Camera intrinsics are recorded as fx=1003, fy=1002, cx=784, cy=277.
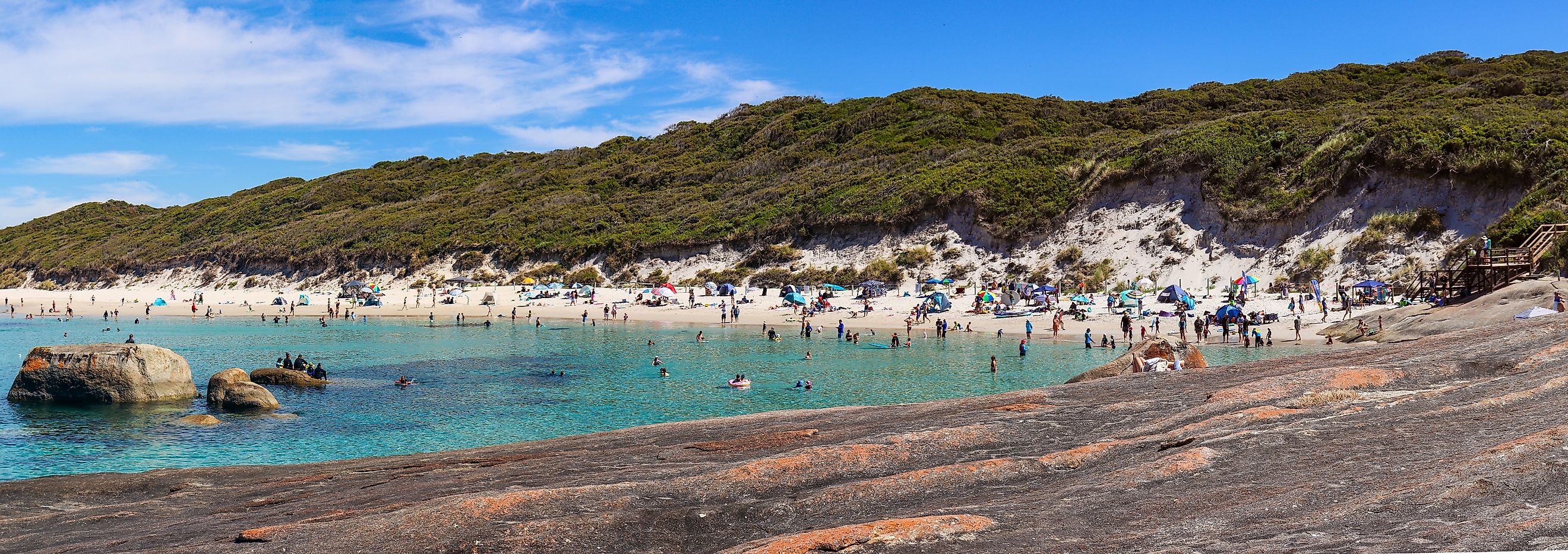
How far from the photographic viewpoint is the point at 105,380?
1129 inches

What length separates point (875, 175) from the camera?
89.7 metres

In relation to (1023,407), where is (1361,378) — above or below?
above

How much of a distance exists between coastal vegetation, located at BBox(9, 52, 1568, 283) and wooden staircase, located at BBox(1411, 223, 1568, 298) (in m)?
3.80

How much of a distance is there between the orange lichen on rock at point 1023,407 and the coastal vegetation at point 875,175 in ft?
147

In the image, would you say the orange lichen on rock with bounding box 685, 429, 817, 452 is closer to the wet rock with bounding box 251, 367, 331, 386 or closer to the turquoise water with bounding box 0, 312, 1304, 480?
the turquoise water with bounding box 0, 312, 1304, 480

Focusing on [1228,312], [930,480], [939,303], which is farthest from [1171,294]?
[930,480]

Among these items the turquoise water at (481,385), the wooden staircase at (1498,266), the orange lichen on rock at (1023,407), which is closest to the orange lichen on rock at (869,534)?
the orange lichen on rock at (1023,407)

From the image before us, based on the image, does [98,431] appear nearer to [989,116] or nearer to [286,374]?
[286,374]

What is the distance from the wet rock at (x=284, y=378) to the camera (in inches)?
1372

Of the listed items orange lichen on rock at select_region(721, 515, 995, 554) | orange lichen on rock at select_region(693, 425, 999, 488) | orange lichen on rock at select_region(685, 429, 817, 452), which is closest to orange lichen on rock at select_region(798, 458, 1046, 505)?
orange lichen on rock at select_region(693, 425, 999, 488)

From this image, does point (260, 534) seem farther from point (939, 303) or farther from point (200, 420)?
point (939, 303)

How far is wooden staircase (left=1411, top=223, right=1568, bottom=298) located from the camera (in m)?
39.3

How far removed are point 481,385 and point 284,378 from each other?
21.8ft

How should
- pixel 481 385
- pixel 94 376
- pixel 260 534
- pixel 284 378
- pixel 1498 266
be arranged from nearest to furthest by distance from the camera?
pixel 260 534, pixel 94 376, pixel 284 378, pixel 481 385, pixel 1498 266
